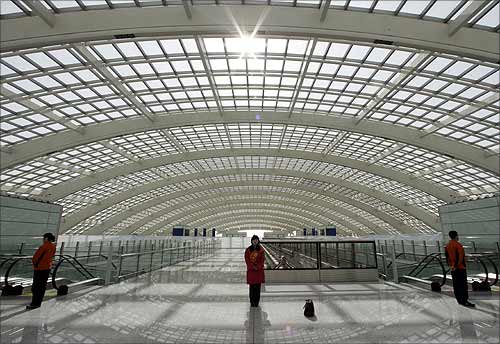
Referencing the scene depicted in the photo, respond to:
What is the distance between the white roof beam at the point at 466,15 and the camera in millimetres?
13406

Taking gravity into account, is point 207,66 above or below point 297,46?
below

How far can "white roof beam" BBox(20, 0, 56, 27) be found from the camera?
13.5 m

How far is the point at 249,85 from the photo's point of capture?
74.2 feet

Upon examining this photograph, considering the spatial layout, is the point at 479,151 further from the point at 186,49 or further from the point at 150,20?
the point at 150,20

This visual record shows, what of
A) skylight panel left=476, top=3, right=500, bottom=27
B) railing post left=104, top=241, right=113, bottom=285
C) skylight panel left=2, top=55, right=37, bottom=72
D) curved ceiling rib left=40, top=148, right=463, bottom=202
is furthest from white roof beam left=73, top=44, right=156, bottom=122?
skylight panel left=476, top=3, right=500, bottom=27

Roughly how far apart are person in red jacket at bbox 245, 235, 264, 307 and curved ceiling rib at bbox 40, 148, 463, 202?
29.2m

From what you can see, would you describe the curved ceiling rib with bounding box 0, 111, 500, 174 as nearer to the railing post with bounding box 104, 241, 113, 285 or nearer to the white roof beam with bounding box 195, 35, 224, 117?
the white roof beam with bounding box 195, 35, 224, 117

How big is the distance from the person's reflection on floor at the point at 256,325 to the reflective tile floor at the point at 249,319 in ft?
0.05

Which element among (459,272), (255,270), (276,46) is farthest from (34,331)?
(276,46)

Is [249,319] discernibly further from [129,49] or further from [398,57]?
[398,57]

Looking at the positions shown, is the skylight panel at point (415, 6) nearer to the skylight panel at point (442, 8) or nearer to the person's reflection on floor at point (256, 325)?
the skylight panel at point (442, 8)

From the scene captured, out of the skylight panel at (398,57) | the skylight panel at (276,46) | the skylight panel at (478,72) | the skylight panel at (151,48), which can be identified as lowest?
the skylight panel at (478,72)

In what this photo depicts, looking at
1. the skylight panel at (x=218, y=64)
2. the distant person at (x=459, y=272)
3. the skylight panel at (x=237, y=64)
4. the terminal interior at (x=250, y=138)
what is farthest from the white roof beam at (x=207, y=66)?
the distant person at (x=459, y=272)

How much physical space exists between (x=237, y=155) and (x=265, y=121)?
1033 centimetres
